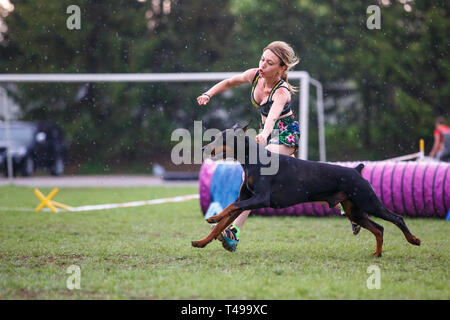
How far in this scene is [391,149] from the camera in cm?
1817

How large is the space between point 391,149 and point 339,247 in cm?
1453

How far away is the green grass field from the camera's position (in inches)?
114

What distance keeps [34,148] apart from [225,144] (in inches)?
545

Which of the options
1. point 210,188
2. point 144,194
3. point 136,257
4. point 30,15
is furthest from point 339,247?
point 30,15

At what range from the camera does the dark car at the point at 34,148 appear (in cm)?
1597

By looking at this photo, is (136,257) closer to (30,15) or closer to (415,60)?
(415,60)

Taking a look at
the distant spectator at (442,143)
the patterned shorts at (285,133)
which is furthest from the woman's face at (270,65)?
the distant spectator at (442,143)

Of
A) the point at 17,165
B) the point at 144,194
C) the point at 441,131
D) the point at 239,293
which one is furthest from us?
the point at 17,165

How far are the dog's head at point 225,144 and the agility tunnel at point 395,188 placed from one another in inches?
93.1

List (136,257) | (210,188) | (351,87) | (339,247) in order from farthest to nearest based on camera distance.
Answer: (351,87)
(210,188)
(339,247)
(136,257)
